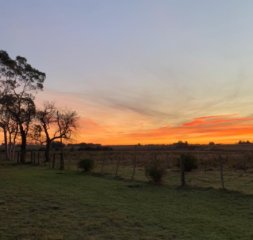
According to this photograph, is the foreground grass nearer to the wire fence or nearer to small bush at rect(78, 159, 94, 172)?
the wire fence

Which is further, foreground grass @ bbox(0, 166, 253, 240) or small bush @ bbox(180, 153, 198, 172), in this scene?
small bush @ bbox(180, 153, 198, 172)

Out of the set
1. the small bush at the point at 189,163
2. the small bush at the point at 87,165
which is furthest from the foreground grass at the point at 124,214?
the small bush at the point at 189,163

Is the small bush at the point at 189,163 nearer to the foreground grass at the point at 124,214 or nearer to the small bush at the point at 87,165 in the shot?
the small bush at the point at 87,165

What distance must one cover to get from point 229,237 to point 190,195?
5167 millimetres

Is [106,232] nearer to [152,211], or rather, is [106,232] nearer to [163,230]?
[163,230]

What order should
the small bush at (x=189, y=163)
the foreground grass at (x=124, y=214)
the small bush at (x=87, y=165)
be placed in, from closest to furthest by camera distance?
the foreground grass at (x=124, y=214) < the small bush at (x=87, y=165) < the small bush at (x=189, y=163)

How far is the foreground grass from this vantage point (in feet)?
19.8

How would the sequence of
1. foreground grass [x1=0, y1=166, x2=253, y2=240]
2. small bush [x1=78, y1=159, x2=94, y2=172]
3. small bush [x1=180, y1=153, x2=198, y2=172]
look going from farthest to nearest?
small bush [x1=180, y1=153, x2=198, y2=172] → small bush [x1=78, y1=159, x2=94, y2=172] → foreground grass [x1=0, y1=166, x2=253, y2=240]

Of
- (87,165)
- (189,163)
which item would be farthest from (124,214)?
(189,163)

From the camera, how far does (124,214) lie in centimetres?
771

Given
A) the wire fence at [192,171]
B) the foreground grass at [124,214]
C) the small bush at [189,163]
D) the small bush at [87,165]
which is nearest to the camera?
the foreground grass at [124,214]

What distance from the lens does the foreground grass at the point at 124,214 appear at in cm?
603

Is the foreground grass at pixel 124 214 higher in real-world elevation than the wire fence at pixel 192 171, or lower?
lower

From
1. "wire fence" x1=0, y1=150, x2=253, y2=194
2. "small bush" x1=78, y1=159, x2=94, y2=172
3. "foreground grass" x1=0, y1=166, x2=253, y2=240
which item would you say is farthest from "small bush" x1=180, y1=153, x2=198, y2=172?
"foreground grass" x1=0, y1=166, x2=253, y2=240
